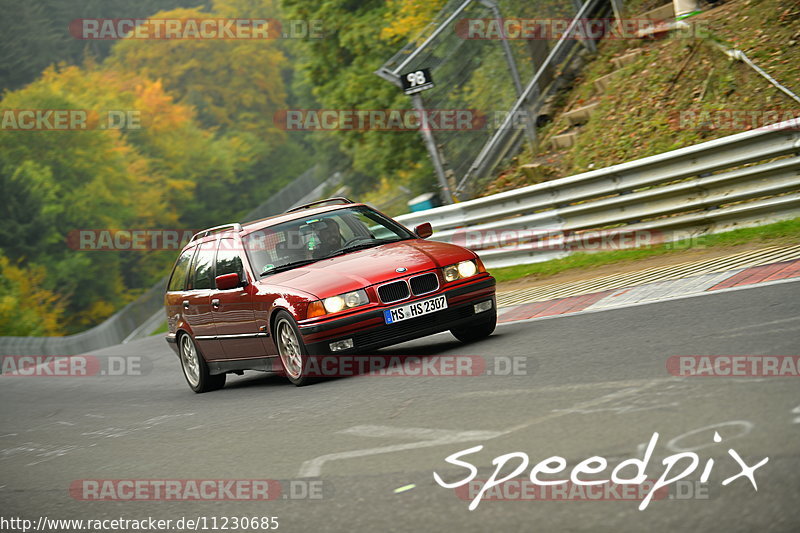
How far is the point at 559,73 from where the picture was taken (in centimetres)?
2058

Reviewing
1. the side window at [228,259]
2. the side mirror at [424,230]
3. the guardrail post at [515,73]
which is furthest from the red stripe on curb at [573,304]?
the guardrail post at [515,73]

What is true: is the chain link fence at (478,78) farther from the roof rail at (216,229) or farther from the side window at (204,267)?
the side window at (204,267)

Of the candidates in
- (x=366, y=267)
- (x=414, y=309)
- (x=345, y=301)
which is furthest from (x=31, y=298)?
(x=414, y=309)

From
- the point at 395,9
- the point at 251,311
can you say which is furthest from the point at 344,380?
the point at 395,9

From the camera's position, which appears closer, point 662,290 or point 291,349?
point 291,349

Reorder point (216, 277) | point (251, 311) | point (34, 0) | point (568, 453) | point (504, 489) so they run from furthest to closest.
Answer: point (34, 0) → point (216, 277) → point (251, 311) → point (568, 453) → point (504, 489)

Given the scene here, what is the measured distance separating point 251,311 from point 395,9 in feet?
78.5

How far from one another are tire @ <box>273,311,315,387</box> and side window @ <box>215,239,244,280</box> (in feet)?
3.26

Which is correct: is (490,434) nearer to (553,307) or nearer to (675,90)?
(553,307)

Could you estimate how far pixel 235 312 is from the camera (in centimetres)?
1035

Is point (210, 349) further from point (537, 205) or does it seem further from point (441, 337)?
point (537, 205)

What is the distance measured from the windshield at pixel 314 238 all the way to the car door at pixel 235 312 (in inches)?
8.7

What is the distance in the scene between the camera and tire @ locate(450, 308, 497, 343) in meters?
9.89

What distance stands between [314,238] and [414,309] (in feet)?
5.60
